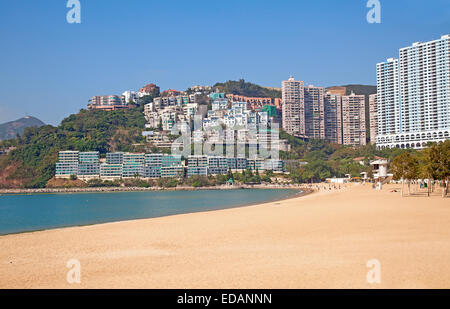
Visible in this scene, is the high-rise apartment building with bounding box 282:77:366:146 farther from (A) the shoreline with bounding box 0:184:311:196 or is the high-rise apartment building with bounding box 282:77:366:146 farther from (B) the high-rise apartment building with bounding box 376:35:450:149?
(A) the shoreline with bounding box 0:184:311:196

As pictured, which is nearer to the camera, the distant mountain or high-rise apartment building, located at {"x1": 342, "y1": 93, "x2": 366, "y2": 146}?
high-rise apartment building, located at {"x1": 342, "y1": 93, "x2": 366, "y2": 146}

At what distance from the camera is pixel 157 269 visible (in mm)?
9367

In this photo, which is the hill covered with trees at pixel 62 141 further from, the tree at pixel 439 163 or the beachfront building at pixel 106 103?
the tree at pixel 439 163

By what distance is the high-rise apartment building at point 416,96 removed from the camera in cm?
8656

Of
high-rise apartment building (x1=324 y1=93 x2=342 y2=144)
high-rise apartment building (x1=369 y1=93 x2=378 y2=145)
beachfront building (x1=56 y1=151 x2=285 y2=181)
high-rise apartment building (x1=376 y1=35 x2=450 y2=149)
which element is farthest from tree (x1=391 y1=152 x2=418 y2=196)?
high-rise apartment building (x1=324 y1=93 x2=342 y2=144)

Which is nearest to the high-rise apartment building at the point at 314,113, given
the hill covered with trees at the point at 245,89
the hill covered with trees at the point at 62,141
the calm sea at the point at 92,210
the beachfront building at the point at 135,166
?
the beachfront building at the point at 135,166

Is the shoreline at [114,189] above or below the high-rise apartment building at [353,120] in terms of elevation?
below

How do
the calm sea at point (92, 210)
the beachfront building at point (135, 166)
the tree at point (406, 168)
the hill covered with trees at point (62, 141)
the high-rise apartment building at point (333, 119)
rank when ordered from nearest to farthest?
the calm sea at point (92, 210) → the tree at point (406, 168) → the hill covered with trees at point (62, 141) → the beachfront building at point (135, 166) → the high-rise apartment building at point (333, 119)

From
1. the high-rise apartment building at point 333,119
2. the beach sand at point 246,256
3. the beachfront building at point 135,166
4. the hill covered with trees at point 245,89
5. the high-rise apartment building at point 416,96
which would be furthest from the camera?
the hill covered with trees at point 245,89

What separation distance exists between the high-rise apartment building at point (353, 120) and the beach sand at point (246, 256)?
12597cm

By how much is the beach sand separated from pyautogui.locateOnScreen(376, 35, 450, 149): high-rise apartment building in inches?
3186

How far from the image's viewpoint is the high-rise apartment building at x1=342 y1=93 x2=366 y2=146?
Answer: 137 metres

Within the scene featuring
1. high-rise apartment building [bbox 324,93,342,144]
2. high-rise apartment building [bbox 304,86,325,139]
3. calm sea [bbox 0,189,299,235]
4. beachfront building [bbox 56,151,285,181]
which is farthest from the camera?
high-rise apartment building [bbox 324,93,342,144]

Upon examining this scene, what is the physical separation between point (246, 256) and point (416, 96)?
93347 millimetres
